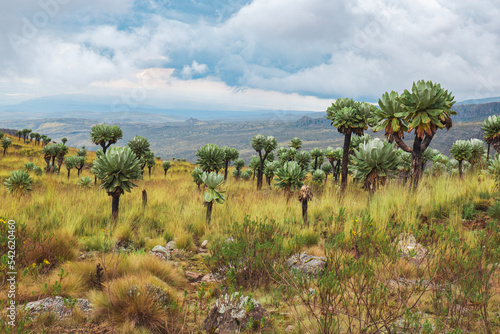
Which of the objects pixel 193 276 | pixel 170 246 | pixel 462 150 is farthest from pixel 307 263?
pixel 462 150

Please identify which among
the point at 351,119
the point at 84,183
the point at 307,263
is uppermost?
the point at 351,119

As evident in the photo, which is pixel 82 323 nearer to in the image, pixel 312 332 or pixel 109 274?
pixel 109 274

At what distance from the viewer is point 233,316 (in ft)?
8.59

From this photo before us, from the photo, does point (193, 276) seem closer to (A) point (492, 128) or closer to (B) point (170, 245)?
(B) point (170, 245)

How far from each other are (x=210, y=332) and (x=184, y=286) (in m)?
1.40

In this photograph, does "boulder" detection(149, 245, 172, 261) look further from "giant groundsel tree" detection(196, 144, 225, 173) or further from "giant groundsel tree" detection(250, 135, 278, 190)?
"giant groundsel tree" detection(250, 135, 278, 190)

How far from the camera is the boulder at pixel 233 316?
255 centimetres

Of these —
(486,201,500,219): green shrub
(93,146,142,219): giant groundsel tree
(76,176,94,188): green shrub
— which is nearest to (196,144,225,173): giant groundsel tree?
(93,146,142,219): giant groundsel tree

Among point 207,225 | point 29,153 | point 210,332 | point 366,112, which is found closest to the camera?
point 210,332

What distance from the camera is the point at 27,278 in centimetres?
313

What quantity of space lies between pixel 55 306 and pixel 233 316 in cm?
182

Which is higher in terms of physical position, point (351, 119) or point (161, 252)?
point (351, 119)

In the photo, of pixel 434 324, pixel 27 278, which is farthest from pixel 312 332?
pixel 27 278

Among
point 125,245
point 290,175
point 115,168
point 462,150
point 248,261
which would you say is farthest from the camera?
point 462,150
